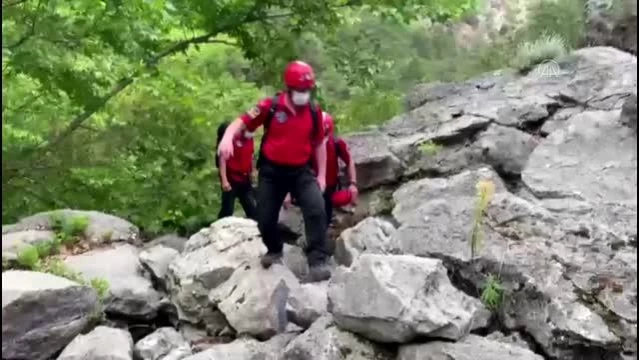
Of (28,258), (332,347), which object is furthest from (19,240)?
(332,347)

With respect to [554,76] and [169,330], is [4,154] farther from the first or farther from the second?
[554,76]

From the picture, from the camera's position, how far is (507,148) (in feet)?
29.7

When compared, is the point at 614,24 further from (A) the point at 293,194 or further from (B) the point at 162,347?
(B) the point at 162,347

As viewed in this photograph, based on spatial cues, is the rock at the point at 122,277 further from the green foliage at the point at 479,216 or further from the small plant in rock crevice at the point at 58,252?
the green foliage at the point at 479,216

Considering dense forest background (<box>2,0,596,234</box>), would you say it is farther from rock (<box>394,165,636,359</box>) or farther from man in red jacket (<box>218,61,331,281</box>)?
rock (<box>394,165,636,359</box>)

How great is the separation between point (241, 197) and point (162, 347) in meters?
2.45

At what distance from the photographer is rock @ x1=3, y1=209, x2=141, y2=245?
30.3 feet

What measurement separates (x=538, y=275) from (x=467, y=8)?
6079 mm

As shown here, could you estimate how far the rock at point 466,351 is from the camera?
17.2 ft

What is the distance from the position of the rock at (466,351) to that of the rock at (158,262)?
287cm

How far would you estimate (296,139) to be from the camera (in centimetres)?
627

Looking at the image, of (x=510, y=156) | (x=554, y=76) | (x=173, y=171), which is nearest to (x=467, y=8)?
(x=554, y=76)

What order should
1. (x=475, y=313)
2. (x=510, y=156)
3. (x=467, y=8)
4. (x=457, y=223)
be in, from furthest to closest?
1. (x=467, y=8)
2. (x=510, y=156)
3. (x=457, y=223)
4. (x=475, y=313)

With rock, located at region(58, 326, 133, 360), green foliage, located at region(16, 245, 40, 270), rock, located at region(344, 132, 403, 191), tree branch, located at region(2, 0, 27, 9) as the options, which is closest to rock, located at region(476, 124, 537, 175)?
rock, located at region(344, 132, 403, 191)
